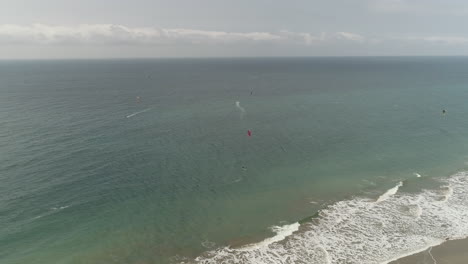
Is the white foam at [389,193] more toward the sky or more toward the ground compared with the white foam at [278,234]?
→ more toward the sky

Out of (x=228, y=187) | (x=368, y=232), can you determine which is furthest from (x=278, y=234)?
(x=228, y=187)

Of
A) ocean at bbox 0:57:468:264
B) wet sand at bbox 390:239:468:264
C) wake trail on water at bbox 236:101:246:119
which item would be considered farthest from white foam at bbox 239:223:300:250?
wake trail on water at bbox 236:101:246:119

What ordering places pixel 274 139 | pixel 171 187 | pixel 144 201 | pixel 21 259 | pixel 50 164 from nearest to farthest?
1. pixel 21 259
2. pixel 144 201
3. pixel 171 187
4. pixel 50 164
5. pixel 274 139

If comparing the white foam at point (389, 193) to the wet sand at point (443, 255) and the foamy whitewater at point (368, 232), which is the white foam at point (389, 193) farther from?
the wet sand at point (443, 255)

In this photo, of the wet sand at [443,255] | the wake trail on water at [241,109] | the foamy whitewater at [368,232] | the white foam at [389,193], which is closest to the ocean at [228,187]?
the foamy whitewater at [368,232]

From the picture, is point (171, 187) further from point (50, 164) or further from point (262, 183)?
point (50, 164)

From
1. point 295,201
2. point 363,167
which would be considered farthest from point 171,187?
point 363,167

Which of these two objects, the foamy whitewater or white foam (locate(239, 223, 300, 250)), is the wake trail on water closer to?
the foamy whitewater

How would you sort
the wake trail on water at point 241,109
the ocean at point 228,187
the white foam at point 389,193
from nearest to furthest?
1. the ocean at point 228,187
2. the white foam at point 389,193
3. the wake trail on water at point 241,109

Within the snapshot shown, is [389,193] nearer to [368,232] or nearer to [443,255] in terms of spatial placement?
[368,232]
